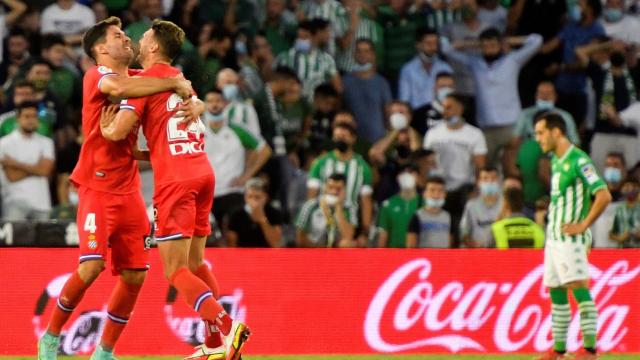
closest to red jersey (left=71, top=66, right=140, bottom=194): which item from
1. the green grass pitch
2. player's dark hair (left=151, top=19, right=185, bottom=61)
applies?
player's dark hair (left=151, top=19, right=185, bottom=61)

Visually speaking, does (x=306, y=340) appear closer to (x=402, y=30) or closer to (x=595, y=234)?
(x=595, y=234)

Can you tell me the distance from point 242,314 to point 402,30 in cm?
611

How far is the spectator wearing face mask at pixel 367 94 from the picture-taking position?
657 inches

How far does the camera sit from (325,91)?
16.5 meters

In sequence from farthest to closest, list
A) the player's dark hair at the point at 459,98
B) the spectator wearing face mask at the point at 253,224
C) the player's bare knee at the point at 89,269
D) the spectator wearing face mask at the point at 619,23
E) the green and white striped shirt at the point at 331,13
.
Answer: the spectator wearing face mask at the point at 619,23, the green and white striped shirt at the point at 331,13, the player's dark hair at the point at 459,98, the spectator wearing face mask at the point at 253,224, the player's bare knee at the point at 89,269

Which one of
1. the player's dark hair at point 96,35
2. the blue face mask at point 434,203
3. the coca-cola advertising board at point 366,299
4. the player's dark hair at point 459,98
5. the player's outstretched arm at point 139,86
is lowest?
the coca-cola advertising board at point 366,299

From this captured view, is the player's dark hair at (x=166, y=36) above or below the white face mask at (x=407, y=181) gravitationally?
above

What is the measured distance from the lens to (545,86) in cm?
1664

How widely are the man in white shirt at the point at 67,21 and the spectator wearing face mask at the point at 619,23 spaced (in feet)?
20.9

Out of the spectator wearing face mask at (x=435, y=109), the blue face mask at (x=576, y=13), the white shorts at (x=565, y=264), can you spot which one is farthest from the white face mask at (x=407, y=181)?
the white shorts at (x=565, y=264)

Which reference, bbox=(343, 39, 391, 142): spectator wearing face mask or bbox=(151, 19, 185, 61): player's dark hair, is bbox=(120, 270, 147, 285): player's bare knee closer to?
bbox=(151, 19, 185, 61): player's dark hair

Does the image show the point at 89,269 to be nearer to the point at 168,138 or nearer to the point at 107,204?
the point at 107,204

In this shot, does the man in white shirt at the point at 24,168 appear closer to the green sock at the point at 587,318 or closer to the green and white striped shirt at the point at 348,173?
the green and white striped shirt at the point at 348,173

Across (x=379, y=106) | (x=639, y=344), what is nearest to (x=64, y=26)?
(x=379, y=106)
